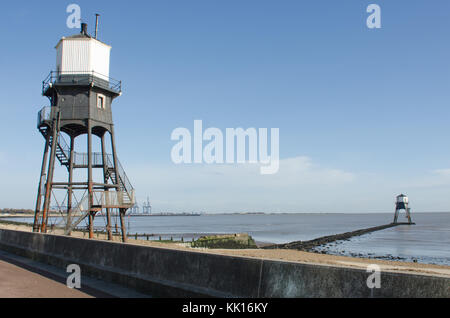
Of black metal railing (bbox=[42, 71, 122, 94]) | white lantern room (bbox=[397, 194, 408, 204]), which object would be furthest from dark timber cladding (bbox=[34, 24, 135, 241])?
white lantern room (bbox=[397, 194, 408, 204])

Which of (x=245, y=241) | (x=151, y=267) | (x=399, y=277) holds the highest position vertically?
(x=399, y=277)

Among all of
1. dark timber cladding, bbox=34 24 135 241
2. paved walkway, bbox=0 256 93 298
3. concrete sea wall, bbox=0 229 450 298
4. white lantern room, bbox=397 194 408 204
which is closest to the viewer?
concrete sea wall, bbox=0 229 450 298

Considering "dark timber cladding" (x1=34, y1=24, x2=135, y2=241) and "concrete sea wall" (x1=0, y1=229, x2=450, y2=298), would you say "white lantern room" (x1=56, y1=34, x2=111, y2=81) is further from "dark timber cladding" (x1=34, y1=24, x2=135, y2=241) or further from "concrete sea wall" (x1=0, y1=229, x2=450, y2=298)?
"concrete sea wall" (x1=0, y1=229, x2=450, y2=298)

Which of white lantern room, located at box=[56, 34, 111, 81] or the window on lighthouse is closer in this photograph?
white lantern room, located at box=[56, 34, 111, 81]

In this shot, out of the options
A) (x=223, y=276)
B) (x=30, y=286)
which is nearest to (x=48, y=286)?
(x=30, y=286)

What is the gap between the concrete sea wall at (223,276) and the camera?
4.96 metres

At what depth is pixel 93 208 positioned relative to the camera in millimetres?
24734

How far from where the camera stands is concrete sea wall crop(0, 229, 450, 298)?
16.3 ft

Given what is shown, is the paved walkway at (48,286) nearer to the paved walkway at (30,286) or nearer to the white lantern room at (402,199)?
the paved walkway at (30,286)

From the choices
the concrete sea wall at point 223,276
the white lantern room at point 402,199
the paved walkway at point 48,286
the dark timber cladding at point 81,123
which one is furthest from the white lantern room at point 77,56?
the white lantern room at point 402,199
